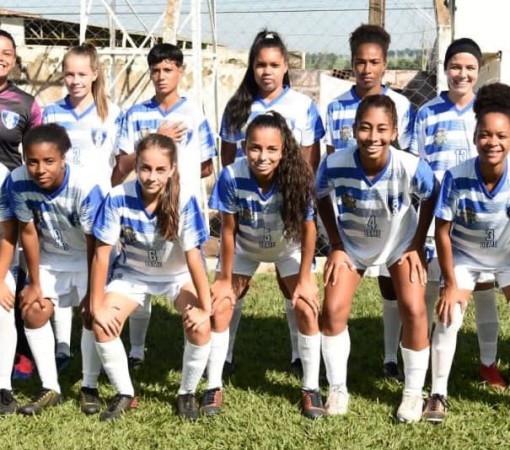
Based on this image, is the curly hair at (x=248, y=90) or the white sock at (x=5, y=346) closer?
the white sock at (x=5, y=346)

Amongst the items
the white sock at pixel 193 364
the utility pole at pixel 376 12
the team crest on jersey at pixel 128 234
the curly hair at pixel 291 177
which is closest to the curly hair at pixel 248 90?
the curly hair at pixel 291 177

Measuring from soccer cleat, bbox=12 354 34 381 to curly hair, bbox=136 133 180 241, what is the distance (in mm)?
1276

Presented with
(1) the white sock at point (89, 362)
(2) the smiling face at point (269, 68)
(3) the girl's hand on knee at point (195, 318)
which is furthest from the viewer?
(2) the smiling face at point (269, 68)

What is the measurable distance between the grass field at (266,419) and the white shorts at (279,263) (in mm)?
610

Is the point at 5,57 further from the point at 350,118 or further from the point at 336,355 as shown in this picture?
the point at 336,355

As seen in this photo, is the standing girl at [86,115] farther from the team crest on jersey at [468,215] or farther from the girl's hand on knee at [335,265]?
the team crest on jersey at [468,215]

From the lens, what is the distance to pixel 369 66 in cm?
417

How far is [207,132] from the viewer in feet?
15.2

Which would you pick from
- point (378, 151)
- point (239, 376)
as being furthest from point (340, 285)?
point (239, 376)

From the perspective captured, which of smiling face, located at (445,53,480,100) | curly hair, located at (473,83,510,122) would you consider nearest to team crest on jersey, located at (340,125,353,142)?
smiling face, located at (445,53,480,100)

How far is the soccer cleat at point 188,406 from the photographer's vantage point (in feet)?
12.6

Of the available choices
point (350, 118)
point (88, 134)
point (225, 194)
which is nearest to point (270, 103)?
point (350, 118)

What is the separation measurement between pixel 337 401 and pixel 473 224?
1025mm

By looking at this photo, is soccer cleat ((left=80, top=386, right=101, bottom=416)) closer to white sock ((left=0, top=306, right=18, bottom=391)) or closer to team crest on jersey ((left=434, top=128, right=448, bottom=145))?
white sock ((left=0, top=306, right=18, bottom=391))
